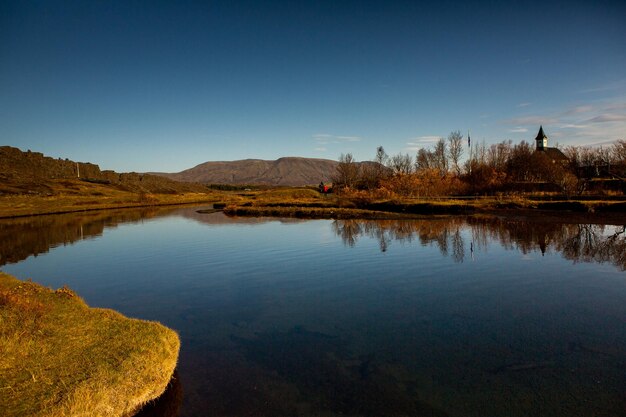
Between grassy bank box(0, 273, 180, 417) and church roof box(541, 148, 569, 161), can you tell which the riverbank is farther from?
church roof box(541, 148, 569, 161)

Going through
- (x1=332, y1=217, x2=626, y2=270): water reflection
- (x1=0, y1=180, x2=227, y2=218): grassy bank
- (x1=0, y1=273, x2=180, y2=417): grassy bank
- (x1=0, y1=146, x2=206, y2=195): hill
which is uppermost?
(x1=0, y1=146, x2=206, y2=195): hill

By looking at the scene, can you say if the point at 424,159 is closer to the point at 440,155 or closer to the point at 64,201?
the point at 440,155

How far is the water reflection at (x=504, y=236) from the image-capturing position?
91.0 feet

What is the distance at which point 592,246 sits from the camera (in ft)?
95.4

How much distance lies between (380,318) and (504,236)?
2514 centimetres

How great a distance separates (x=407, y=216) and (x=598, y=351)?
1676 inches

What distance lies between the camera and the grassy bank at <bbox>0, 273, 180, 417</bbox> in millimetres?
7746

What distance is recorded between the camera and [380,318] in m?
15.5

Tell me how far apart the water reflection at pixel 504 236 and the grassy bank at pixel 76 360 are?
894 inches

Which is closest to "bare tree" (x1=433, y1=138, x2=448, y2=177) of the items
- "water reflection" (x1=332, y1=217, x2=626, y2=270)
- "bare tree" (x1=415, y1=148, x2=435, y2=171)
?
"bare tree" (x1=415, y1=148, x2=435, y2=171)

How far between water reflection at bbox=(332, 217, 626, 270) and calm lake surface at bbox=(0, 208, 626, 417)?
35 cm

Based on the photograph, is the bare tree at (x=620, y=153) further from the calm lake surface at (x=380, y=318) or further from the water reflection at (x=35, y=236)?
the water reflection at (x=35, y=236)

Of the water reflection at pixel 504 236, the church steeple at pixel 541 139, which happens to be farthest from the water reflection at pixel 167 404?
the church steeple at pixel 541 139

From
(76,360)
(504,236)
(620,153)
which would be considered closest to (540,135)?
(620,153)
